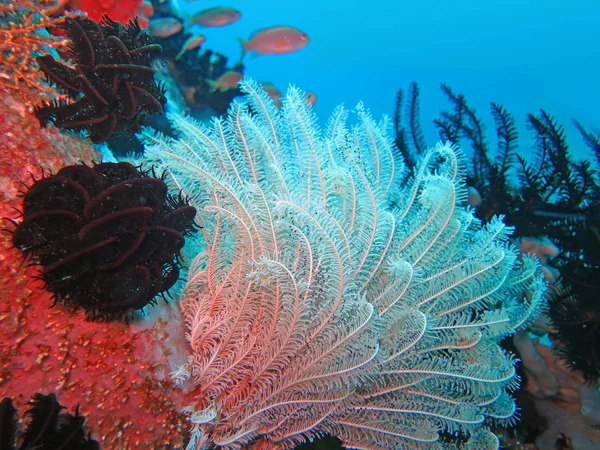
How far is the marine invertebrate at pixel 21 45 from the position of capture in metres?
3.01

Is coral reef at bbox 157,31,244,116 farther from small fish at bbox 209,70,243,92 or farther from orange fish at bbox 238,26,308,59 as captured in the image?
orange fish at bbox 238,26,308,59

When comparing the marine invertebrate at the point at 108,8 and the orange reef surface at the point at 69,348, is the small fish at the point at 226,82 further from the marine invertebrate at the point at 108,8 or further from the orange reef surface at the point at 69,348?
the orange reef surface at the point at 69,348

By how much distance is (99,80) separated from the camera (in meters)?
3.14

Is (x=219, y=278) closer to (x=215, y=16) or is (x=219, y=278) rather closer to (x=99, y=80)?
(x=99, y=80)

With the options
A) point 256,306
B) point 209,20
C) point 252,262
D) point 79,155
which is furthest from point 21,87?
point 209,20

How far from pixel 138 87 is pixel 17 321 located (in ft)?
6.75

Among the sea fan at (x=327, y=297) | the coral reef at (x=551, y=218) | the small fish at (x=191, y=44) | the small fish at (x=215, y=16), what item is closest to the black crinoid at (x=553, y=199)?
the coral reef at (x=551, y=218)

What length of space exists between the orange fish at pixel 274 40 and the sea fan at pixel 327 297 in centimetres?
737

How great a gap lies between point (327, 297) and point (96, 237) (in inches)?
67.8

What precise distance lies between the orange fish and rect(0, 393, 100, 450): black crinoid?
9892 millimetres

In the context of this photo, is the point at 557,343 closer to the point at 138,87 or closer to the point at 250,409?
the point at 250,409

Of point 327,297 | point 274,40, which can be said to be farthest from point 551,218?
point 274,40

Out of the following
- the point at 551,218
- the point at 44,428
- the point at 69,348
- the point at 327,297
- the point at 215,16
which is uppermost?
the point at 215,16

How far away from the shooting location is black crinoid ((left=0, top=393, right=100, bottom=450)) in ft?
7.00
